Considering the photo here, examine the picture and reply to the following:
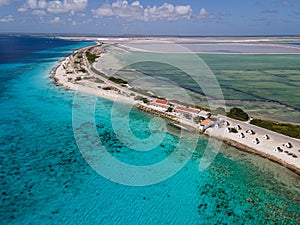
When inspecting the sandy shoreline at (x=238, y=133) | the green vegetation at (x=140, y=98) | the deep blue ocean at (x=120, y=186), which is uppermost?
the green vegetation at (x=140, y=98)

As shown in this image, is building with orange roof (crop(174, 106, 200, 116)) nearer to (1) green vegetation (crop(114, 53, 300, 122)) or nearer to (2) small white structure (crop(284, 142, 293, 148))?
(1) green vegetation (crop(114, 53, 300, 122))

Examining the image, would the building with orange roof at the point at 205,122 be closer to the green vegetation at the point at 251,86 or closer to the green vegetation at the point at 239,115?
the green vegetation at the point at 239,115

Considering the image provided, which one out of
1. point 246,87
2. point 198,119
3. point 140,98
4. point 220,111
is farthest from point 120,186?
point 246,87

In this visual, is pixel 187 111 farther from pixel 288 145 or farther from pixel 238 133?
pixel 288 145

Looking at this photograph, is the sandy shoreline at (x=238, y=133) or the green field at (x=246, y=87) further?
the green field at (x=246, y=87)

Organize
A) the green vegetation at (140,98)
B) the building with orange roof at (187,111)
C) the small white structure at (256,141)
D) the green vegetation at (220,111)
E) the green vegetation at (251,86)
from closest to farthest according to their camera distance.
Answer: the small white structure at (256,141) < the building with orange roof at (187,111) < the green vegetation at (220,111) < the green vegetation at (251,86) < the green vegetation at (140,98)

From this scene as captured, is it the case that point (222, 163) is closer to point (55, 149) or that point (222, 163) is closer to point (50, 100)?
point (55, 149)

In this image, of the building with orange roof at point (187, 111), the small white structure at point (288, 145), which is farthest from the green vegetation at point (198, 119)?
the small white structure at point (288, 145)

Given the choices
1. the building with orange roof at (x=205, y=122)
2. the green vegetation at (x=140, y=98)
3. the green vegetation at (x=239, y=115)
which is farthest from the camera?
the green vegetation at (x=140, y=98)
